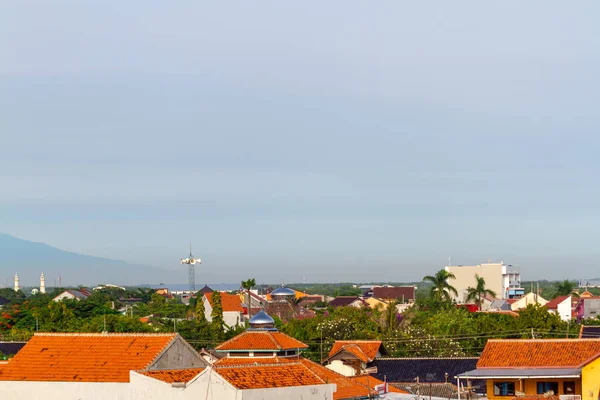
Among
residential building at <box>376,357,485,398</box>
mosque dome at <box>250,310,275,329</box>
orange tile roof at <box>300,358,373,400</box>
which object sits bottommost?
residential building at <box>376,357,485,398</box>

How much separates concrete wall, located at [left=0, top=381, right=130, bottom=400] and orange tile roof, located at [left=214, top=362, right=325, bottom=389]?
16.0 ft

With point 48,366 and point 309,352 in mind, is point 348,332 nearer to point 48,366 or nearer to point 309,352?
point 309,352

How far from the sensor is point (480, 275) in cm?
19038

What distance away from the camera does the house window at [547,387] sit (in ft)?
155

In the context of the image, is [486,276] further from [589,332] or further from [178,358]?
[178,358]

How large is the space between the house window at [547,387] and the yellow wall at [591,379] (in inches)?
48.6

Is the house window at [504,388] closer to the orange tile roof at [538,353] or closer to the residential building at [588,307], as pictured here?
the orange tile roof at [538,353]

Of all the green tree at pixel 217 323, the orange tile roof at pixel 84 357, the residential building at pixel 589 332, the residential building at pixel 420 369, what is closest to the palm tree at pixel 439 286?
the green tree at pixel 217 323

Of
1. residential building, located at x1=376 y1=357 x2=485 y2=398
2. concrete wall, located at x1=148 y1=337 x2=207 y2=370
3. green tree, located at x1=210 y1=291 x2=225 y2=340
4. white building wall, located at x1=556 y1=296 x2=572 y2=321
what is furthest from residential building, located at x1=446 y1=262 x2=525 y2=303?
concrete wall, located at x1=148 y1=337 x2=207 y2=370

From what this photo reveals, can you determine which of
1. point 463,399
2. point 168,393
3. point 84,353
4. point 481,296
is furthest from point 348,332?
point 481,296

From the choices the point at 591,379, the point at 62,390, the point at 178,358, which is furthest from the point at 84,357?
the point at 591,379

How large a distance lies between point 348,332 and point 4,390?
152 ft

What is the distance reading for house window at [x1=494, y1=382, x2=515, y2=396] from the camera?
48.1 m

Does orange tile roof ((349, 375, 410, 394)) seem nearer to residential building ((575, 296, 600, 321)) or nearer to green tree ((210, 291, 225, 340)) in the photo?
green tree ((210, 291, 225, 340))
